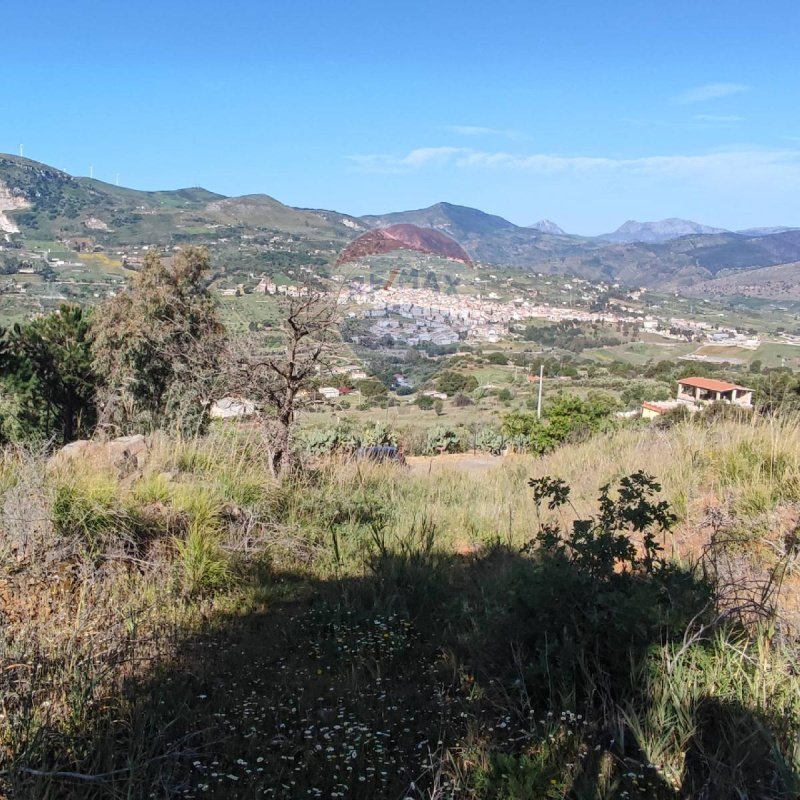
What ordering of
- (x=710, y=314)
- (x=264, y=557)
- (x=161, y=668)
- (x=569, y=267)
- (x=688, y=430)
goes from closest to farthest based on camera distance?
(x=161, y=668), (x=264, y=557), (x=688, y=430), (x=710, y=314), (x=569, y=267)

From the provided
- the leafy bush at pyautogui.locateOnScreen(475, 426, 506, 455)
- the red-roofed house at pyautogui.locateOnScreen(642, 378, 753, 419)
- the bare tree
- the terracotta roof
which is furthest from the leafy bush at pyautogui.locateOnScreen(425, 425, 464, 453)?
the bare tree

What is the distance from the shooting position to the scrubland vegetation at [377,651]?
214 cm

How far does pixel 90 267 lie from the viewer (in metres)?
51.9

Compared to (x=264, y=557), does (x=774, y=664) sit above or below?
above

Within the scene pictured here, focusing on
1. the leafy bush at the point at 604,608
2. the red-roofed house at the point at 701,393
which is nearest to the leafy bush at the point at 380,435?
the red-roofed house at the point at 701,393

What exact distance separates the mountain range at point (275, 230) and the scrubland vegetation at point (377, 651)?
22.0 metres

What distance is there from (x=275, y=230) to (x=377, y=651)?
6265 cm

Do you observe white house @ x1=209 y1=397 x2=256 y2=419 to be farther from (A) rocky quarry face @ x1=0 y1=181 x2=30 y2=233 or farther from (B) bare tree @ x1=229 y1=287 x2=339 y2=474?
(A) rocky quarry face @ x1=0 y1=181 x2=30 y2=233

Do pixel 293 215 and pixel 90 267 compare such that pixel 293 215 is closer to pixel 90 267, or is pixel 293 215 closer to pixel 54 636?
pixel 90 267

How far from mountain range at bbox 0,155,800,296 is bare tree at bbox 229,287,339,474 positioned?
19221mm

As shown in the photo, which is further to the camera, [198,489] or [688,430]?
[688,430]

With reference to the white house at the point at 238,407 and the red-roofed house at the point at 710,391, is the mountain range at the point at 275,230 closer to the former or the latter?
the red-roofed house at the point at 710,391

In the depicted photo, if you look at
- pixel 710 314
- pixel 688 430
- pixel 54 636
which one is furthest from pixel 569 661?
pixel 710 314

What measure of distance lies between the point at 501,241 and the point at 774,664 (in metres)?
116
